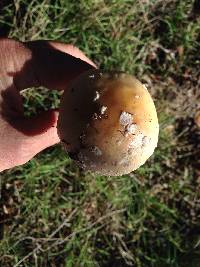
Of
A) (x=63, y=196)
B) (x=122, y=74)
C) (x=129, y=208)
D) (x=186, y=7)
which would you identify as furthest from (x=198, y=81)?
(x=122, y=74)

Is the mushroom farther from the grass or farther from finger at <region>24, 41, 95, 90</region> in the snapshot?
the grass

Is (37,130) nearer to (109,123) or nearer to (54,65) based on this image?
(54,65)

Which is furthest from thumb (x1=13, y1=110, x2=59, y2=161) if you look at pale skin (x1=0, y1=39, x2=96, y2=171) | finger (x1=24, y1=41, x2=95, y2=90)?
finger (x1=24, y1=41, x2=95, y2=90)

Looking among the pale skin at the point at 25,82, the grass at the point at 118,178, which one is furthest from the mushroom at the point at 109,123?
the grass at the point at 118,178

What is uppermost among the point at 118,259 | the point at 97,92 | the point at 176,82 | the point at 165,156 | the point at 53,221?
the point at 97,92

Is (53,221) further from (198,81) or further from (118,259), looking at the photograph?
(198,81)
